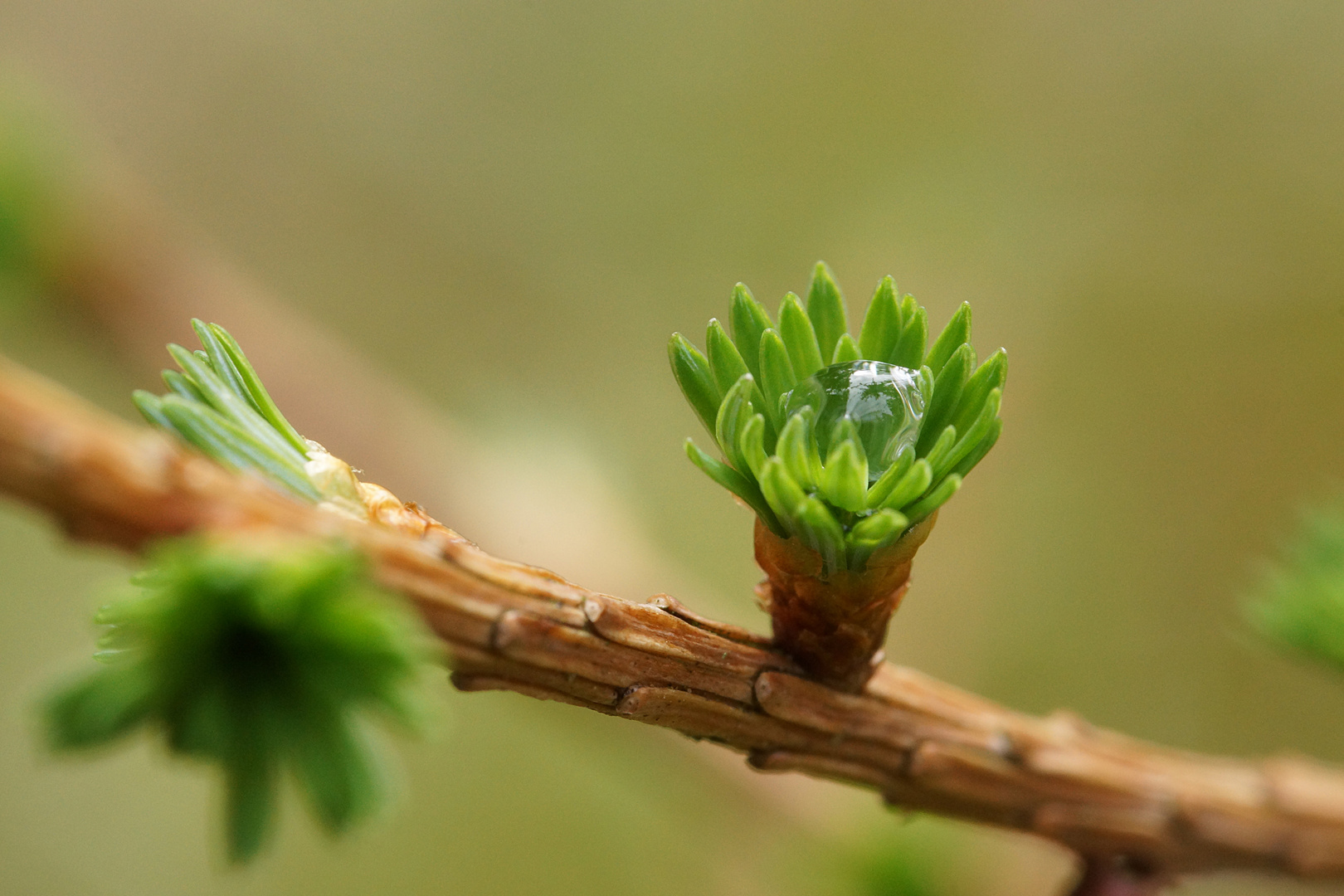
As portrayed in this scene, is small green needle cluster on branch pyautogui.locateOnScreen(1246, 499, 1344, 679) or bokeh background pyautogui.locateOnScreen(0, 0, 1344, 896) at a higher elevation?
bokeh background pyautogui.locateOnScreen(0, 0, 1344, 896)

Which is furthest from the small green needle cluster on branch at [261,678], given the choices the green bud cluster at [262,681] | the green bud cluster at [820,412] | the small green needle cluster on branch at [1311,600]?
the small green needle cluster on branch at [1311,600]

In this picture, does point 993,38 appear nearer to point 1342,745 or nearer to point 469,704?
point 1342,745

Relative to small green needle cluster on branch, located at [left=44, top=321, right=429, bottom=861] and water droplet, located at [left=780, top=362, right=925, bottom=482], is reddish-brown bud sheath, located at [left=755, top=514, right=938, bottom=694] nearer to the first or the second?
water droplet, located at [left=780, top=362, right=925, bottom=482]

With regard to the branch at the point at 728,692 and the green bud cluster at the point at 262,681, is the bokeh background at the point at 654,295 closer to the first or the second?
the branch at the point at 728,692

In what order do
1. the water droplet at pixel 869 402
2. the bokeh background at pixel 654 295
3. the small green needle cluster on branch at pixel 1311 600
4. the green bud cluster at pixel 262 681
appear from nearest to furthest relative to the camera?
the green bud cluster at pixel 262 681 → the water droplet at pixel 869 402 → the small green needle cluster on branch at pixel 1311 600 → the bokeh background at pixel 654 295

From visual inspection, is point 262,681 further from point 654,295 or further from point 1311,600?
point 654,295

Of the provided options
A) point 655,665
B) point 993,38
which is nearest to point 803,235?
point 993,38

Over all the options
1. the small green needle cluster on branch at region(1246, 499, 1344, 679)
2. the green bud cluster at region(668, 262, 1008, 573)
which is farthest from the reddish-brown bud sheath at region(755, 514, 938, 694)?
the small green needle cluster on branch at region(1246, 499, 1344, 679)
